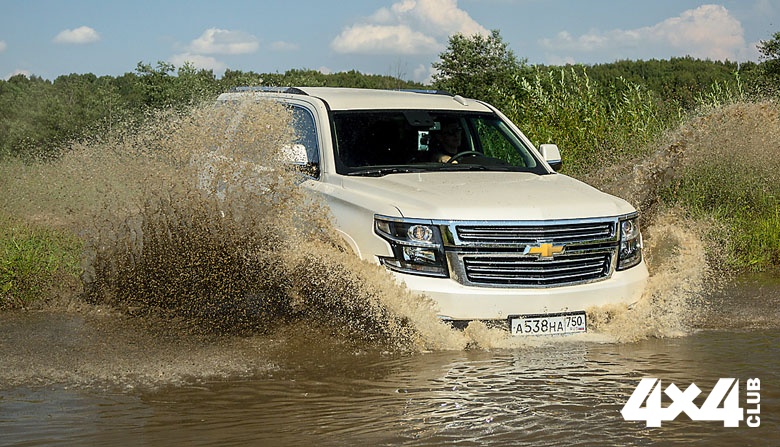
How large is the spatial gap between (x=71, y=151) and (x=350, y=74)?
4336 centimetres

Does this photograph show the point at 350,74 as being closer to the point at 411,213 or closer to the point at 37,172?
the point at 37,172

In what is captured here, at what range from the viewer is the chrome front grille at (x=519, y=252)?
20.6 ft

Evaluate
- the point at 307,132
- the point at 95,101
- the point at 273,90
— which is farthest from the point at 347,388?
the point at 95,101

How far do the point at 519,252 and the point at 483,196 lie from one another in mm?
507

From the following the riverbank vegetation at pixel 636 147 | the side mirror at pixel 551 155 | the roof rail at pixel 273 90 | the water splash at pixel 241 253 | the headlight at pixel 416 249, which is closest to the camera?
the headlight at pixel 416 249

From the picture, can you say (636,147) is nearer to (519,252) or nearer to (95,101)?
(519,252)

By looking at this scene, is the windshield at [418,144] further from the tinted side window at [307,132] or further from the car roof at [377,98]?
the tinted side window at [307,132]

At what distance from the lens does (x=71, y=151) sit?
10.2 m

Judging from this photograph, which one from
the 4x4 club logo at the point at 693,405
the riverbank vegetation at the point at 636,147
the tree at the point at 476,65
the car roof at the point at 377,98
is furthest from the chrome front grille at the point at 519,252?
the tree at the point at 476,65

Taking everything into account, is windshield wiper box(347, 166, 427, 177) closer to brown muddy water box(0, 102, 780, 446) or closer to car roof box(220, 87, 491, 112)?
brown muddy water box(0, 102, 780, 446)

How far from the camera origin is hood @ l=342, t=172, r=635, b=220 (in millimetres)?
6367

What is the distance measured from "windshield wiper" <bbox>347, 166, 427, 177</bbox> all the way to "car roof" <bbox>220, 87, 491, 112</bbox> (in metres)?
0.74

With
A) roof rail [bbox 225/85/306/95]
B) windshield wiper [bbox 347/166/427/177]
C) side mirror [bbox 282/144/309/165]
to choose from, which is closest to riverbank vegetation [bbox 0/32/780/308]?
roof rail [bbox 225/85/306/95]

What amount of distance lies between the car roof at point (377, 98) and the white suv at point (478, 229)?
0.26m
